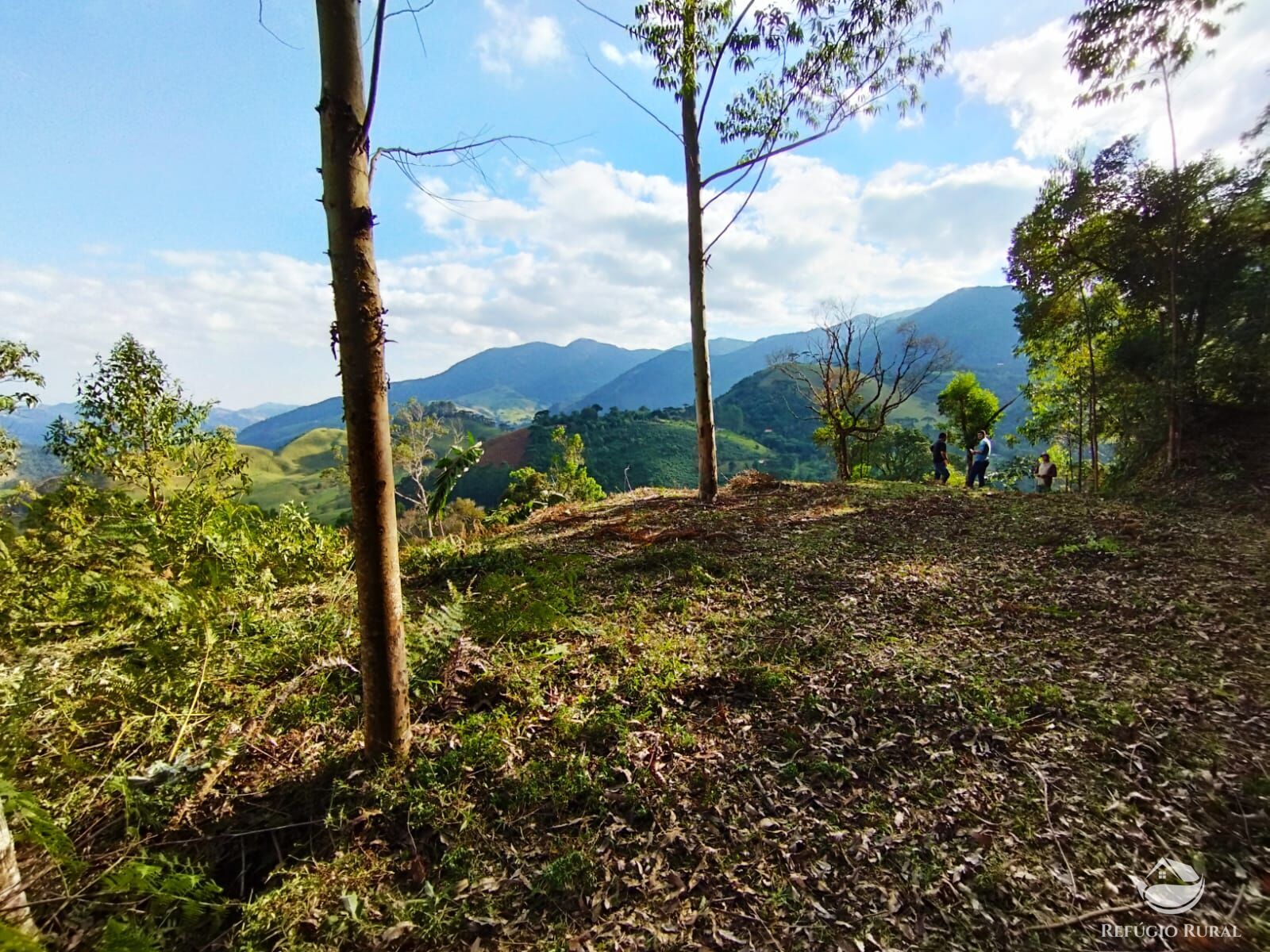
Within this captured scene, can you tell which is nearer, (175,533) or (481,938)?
(481,938)

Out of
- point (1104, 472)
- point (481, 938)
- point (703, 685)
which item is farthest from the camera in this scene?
point (1104, 472)

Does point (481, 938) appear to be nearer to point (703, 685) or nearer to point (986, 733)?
point (703, 685)

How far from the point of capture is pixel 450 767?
267cm

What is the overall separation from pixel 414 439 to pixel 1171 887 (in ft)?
90.3

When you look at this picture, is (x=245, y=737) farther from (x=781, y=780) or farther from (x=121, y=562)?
(x=781, y=780)

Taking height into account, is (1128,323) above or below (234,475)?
above

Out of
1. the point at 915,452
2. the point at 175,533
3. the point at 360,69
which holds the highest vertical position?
the point at 360,69

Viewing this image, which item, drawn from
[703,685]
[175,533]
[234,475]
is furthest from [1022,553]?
[234,475]

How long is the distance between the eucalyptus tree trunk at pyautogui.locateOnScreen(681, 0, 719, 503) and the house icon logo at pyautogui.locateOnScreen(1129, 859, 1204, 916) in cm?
651

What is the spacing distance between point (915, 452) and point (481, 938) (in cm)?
3960

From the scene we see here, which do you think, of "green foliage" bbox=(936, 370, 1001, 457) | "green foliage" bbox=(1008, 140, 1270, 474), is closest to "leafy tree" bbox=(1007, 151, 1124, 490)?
"green foliage" bbox=(1008, 140, 1270, 474)

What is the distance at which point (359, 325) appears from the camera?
216 cm

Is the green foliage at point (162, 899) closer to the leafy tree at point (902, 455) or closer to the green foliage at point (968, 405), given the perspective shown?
the green foliage at point (968, 405)

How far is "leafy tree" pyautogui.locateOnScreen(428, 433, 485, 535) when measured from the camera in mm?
9391
